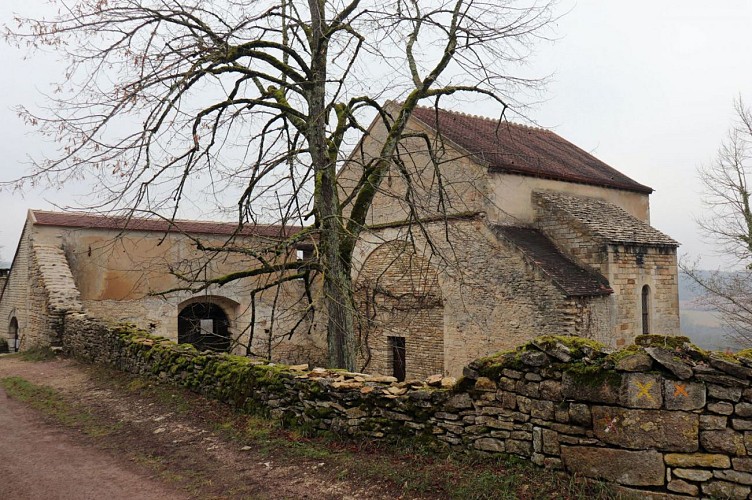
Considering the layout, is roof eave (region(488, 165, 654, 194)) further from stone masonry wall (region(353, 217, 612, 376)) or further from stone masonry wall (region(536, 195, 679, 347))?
stone masonry wall (region(353, 217, 612, 376))

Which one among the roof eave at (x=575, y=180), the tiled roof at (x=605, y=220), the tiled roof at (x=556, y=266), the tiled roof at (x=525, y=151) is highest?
the tiled roof at (x=525, y=151)

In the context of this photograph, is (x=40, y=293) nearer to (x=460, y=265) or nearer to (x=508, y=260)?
(x=460, y=265)

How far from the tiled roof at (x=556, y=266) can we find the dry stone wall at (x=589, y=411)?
7.07 metres

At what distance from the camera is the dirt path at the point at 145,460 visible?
18.3 ft

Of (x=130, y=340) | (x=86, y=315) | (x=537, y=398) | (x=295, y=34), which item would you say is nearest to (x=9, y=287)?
(x=86, y=315)

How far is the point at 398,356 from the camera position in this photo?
55.4 ft

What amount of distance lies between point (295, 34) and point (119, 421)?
6814mm

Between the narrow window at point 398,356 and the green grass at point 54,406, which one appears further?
the narrow window at point 398,356

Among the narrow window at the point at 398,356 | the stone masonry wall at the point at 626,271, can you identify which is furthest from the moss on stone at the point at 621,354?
the narrow window at the point at 398,356

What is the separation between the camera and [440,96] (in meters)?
9.58

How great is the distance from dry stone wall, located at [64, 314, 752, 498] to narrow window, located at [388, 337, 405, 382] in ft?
32.0

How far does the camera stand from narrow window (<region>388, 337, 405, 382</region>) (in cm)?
1675

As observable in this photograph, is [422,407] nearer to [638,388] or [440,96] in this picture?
[638,388]

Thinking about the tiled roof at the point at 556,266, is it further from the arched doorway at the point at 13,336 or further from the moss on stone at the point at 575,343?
the arched doorway at the point at 13,336
